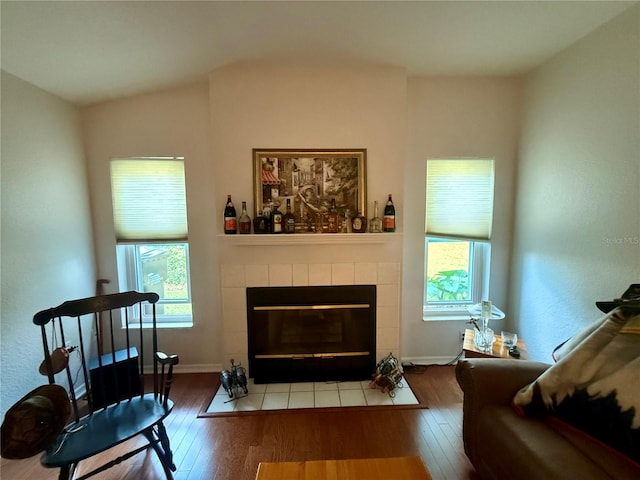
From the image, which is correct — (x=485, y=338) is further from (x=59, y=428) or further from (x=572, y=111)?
(x=59, y=428)

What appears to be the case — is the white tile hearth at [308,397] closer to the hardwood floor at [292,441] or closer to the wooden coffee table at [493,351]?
the hardwood floor at [292,441]

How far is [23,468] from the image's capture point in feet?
5.47

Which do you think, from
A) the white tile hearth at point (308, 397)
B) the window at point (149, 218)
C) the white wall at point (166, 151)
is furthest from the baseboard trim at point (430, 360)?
the window at point (149, 218)

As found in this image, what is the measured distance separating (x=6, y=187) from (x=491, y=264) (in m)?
3.52

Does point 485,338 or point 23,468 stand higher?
point 485,338

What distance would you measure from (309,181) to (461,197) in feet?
4.38

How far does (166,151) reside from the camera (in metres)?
2.51

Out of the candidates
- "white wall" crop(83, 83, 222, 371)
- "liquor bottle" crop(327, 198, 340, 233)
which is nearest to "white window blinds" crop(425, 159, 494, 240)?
"liquor bottle" crop(327, 198, 340, 233)

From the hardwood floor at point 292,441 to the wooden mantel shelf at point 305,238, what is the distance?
1.22m

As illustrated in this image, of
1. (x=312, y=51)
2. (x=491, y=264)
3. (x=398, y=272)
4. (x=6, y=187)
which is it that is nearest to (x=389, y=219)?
(x=398, y=272)

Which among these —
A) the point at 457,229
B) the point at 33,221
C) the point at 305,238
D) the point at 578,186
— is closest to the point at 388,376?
the point at 305,238

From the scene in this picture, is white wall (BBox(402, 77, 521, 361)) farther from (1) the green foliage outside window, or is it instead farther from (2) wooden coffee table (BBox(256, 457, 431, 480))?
(2) wooden coffee table (BBox(256, 457, 431, 480))

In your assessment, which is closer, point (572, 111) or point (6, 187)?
point (6, 187)

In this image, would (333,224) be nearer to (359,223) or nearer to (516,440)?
(359,223)
